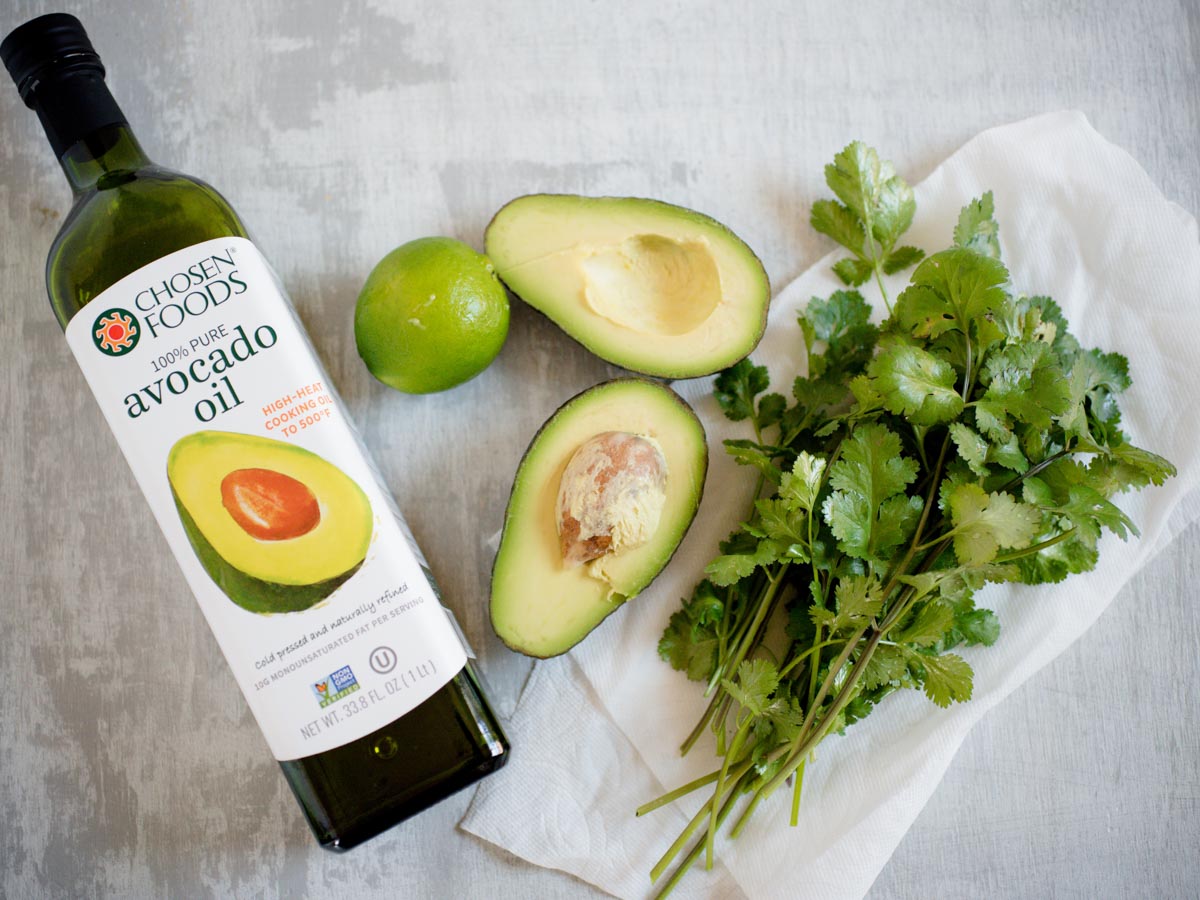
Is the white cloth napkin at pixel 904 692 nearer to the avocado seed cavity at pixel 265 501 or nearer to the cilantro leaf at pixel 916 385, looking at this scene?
the cilantro leaf at pixel 916 385

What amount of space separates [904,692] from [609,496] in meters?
0.43

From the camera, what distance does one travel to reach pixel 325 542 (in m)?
0.84

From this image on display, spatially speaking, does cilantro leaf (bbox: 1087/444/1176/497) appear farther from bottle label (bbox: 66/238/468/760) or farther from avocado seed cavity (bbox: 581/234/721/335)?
bottle label (bbox: 66/238/468/760)

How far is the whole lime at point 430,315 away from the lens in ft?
2.91

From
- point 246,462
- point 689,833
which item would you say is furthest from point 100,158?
point 689,833

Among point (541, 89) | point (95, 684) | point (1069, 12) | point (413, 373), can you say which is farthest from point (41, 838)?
point (1069, 12)

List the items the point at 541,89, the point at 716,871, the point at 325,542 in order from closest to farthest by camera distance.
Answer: the point at 325,542, the point at 716,871, the point at 541,89

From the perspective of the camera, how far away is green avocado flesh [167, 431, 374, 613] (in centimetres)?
83

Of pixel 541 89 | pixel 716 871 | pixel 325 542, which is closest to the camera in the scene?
pixel 325 542

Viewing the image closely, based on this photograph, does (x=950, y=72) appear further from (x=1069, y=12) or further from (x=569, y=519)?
(x=569, y=519)

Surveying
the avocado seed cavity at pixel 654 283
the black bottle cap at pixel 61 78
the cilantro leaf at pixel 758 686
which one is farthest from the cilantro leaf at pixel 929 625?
the black bottle cap at pixel 61 78

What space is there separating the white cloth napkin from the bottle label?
0.22 meters

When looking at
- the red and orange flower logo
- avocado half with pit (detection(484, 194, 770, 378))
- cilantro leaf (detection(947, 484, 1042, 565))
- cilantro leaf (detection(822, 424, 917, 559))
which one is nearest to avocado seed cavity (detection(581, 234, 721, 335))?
avocado half with pit (detection(484, 194, 770, 378))

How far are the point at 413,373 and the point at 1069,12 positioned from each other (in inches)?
36.7
